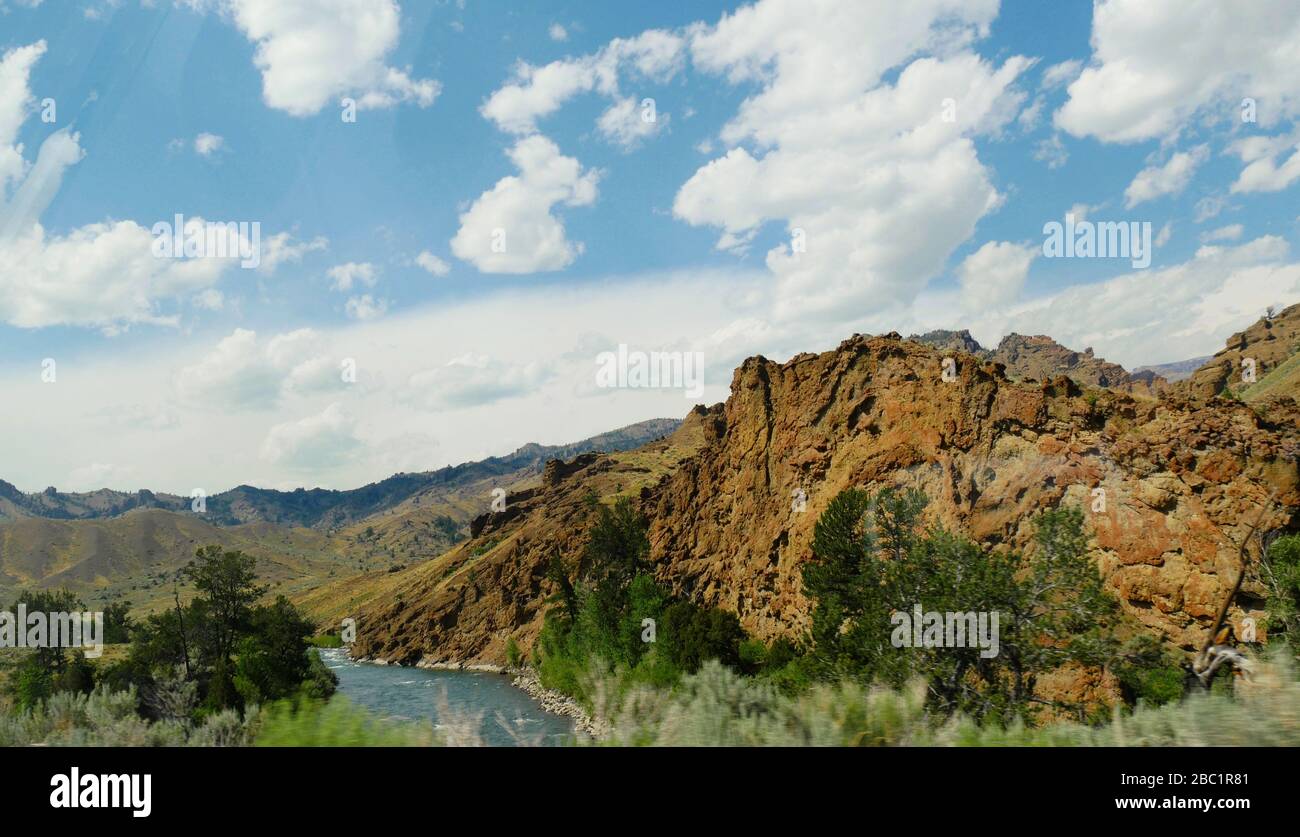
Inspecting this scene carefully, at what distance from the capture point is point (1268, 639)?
23.2 metres

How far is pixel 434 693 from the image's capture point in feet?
208

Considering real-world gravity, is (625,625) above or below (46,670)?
above

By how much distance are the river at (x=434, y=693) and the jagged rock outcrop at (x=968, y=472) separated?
878 centimetres

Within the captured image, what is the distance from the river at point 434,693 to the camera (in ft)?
165

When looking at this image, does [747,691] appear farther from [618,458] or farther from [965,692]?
[618,458]

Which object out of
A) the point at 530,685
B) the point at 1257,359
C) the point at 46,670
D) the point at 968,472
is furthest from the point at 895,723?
the point at 1257,359

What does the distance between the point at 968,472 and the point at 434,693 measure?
172 feet

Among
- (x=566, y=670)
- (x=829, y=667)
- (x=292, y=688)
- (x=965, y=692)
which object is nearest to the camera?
(x=965, y=692)

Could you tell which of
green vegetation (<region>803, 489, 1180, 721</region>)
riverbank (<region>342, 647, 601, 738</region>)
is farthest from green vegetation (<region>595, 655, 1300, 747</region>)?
riverbank (<region>342, 647, 601, 738</region>)

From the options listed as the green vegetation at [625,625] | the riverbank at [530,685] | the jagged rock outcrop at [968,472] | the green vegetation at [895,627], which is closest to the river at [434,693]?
the riverbank at [530,685]

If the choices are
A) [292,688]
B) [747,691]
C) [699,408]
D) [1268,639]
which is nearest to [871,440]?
[1268,639]

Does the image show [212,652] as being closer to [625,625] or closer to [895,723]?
[625,625]
